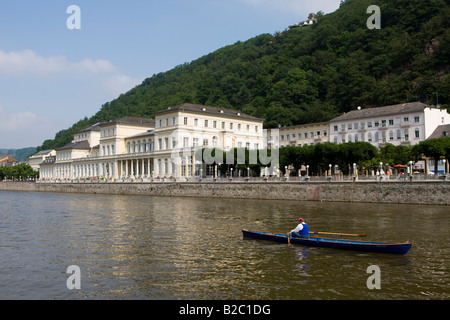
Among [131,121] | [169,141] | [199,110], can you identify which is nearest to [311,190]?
[199,110]

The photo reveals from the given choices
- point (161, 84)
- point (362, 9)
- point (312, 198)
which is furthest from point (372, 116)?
point (161, 84)

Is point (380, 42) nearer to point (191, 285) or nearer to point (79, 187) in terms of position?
point (79, 187)

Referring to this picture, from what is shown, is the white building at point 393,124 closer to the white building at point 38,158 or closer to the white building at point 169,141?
the white building at point 169,141

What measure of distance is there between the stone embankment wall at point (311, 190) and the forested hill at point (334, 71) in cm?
4333

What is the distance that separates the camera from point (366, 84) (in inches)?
3767

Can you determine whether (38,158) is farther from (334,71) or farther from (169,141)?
(334,71)

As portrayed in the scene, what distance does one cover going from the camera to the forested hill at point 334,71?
9125cm

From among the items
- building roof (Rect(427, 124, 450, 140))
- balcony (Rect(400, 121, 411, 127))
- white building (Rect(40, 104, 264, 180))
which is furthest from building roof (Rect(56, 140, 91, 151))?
building roof (Rect(427, 124, 450, 140))

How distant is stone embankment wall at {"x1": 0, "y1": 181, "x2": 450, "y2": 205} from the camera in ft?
130

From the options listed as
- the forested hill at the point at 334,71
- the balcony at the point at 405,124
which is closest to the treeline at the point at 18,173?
the forested hill at the point at 334,71

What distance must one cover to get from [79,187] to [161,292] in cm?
8233

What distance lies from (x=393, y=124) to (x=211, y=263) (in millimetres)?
65525

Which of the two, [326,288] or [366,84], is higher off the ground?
[366,84]

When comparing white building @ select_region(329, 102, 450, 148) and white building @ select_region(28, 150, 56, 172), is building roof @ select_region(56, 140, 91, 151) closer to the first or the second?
white building @ select_region(28, 150, 56, 172)
